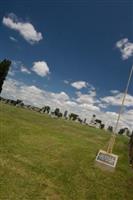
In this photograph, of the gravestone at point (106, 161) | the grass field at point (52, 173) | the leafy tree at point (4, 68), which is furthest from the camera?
the leafy tree at point (4, 68)

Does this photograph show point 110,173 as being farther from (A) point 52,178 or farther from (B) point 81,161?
(A) point 52,178

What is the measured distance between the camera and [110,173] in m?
13.8

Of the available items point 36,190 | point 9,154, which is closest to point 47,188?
point 36,190

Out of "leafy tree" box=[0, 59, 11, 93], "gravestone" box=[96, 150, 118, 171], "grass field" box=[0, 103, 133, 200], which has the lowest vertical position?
"grass field" box=[0, 103, 133, 200]

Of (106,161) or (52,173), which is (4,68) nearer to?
(52,173)

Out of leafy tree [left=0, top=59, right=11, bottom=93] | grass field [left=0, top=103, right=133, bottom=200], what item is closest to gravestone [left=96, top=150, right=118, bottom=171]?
grass field [left=0, top=103, right=133, bottom=200]

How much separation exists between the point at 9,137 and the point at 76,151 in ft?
A: 16.3

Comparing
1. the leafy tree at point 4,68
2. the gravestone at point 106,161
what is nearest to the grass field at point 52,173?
the gravestone at point 106,161

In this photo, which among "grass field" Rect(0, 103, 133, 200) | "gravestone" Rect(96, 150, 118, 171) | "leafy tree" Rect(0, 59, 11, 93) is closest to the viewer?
"grass field" Rect(0, 103, 133, 200)

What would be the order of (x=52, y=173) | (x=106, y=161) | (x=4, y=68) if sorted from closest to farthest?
1. (x=52, y=173)
2. (x=106, y=161)
3. (x=4, y=68)

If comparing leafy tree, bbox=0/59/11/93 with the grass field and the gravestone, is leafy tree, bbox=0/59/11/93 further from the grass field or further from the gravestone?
the gravestone

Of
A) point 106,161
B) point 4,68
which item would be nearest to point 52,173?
point 106,161

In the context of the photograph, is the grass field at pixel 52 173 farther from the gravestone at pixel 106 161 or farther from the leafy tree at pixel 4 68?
the leafy tree at pixel 4 68

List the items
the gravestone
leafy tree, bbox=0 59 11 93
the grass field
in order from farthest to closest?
leafy tree, bbox=0 59 11 93
the gravestone
the grass field
